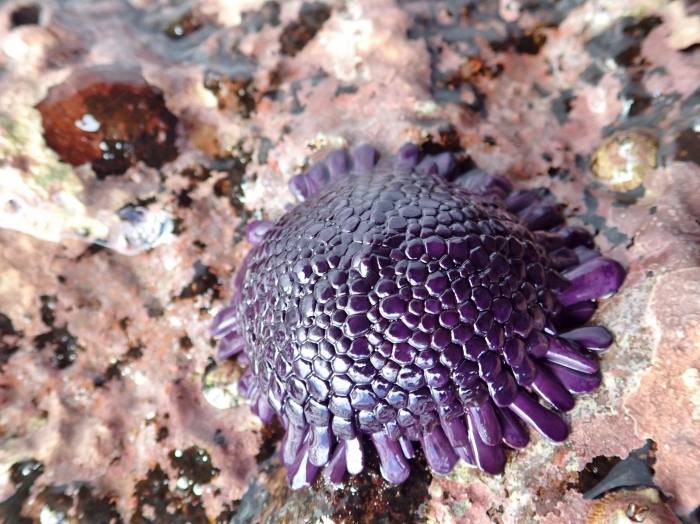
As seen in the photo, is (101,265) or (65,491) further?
(101,265)

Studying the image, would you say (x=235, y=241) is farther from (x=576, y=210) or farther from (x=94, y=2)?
(x=94, y=2)

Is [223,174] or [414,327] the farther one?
[223,174]

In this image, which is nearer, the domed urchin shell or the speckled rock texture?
the domed urchin shell

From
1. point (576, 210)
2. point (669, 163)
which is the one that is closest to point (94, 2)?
point (576, 210)

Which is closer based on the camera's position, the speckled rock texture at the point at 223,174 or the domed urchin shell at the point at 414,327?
the domed urchin shell at the point at 414,327
